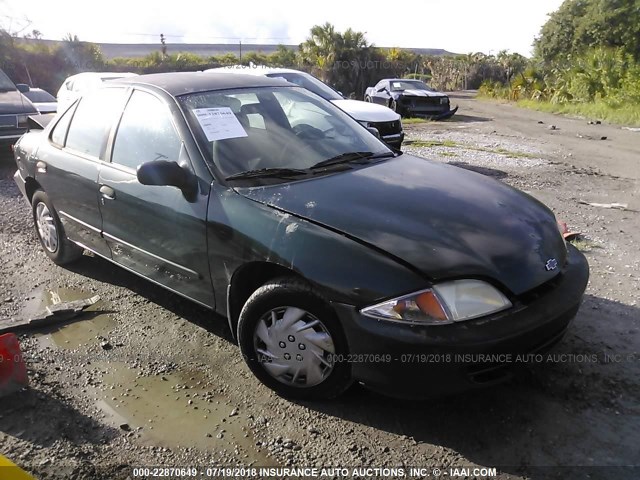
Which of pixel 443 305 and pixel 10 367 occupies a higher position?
pixel 443 305

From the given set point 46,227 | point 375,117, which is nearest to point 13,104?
point 46,227

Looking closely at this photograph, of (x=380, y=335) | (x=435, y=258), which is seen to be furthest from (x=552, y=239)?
(x=380, y=335)

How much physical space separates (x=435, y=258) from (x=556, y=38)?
105 feet

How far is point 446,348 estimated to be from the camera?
2.35m

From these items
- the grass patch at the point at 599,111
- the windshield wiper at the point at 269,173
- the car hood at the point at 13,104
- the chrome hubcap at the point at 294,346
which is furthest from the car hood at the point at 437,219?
the grass patch at the point at 599,111

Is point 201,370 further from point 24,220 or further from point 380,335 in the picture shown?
point 24,220

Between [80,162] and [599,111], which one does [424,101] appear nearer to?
[599,111]

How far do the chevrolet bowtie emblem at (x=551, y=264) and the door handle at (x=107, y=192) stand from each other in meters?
2.75

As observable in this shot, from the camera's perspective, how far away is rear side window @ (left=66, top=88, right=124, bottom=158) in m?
3.87

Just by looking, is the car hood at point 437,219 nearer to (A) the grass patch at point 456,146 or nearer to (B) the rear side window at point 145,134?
(B) the rear side window at point 145,134

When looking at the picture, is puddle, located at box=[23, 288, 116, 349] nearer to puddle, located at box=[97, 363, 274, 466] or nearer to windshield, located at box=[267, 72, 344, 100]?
puddle, located at box=[97, 363, 274, 466]

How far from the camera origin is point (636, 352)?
3217 millimetres

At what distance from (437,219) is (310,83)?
307 inches

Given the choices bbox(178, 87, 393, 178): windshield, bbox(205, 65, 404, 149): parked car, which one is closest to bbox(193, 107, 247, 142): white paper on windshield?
bbox(178, 87, 393, 178): windshield
